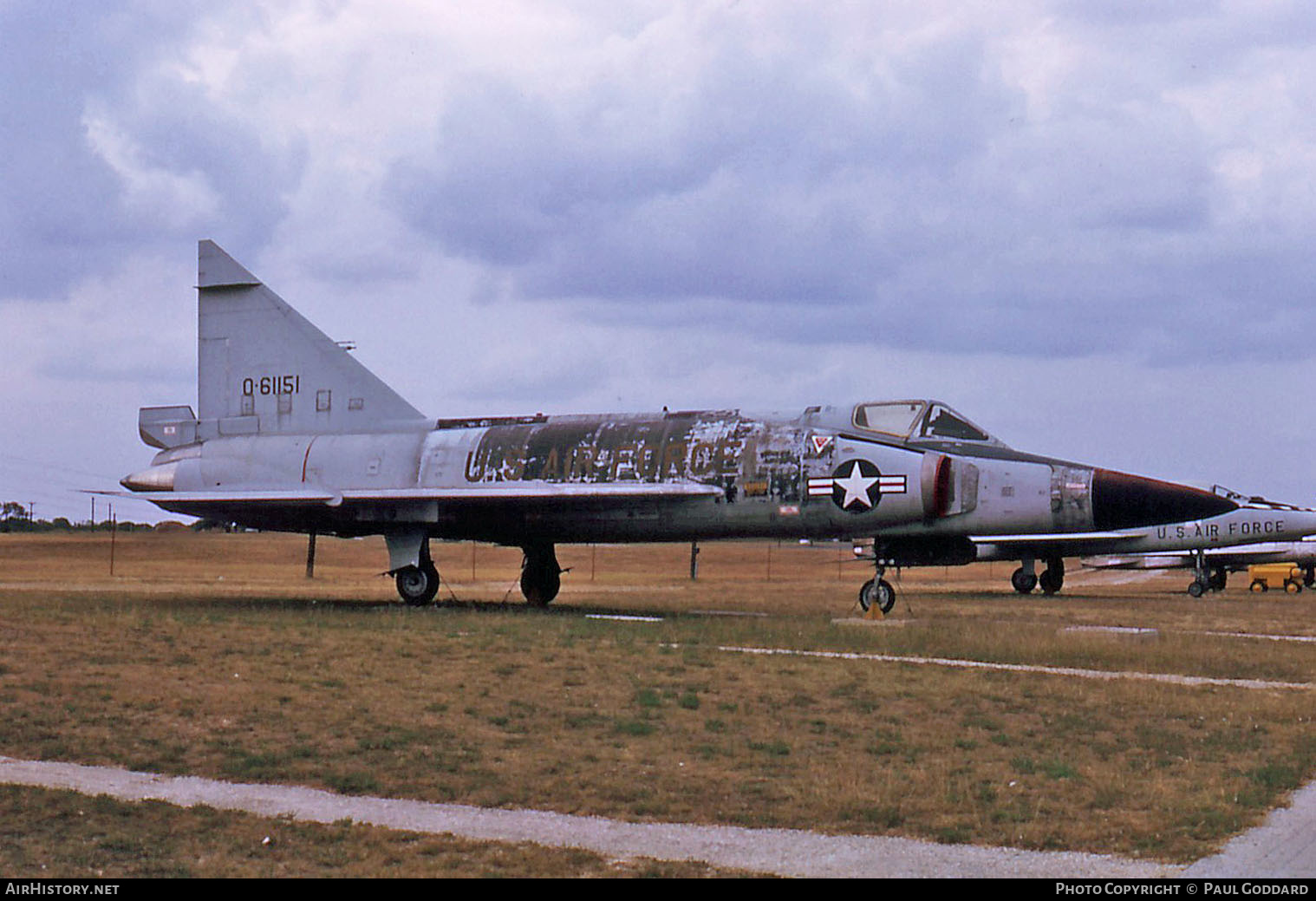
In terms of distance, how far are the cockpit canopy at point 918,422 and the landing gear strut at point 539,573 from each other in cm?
695

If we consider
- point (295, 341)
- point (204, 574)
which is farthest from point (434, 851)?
point (204, 574)

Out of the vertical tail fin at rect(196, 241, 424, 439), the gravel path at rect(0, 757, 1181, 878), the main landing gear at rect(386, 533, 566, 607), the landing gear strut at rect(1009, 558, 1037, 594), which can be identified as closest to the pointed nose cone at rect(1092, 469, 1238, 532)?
the main landing gear at rect(386, 533, 566, 607)

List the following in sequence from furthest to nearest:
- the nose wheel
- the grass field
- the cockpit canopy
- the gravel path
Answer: the nose wheel, the cockpit canopy, the grass field, the gravel path

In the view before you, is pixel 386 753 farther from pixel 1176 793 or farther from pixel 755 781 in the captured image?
pixel 1176 793

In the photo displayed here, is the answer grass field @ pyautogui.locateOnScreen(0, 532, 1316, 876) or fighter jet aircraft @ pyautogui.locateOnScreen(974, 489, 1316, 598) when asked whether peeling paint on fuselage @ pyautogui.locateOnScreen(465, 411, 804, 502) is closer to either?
grass field @ pyautogui.locateOnScreen(0, 532, 1316, 876)

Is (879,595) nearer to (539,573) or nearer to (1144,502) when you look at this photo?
(1144,502)

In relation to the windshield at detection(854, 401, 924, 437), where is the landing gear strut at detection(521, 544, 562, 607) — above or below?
below

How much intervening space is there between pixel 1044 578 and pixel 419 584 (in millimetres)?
24989

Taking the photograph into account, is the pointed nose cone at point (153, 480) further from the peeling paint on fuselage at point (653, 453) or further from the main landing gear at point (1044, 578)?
the main landing gear at point (1044, 578)

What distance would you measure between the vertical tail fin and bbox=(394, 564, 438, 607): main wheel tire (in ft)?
10.2

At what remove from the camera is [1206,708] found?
38.2 feet

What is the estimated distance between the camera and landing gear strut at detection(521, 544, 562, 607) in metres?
24.9

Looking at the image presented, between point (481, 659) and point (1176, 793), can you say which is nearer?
point (1176, 793)

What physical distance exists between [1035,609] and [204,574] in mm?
27530
